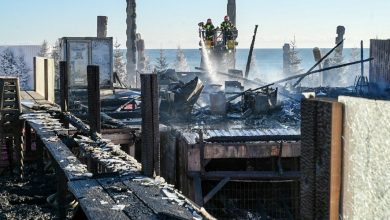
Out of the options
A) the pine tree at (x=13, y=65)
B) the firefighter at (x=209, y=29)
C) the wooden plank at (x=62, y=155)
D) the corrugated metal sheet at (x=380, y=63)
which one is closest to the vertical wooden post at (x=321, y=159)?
the wooden plank at (x=62, y=155)

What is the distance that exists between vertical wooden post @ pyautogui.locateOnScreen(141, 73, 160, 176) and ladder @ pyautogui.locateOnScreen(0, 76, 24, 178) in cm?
581

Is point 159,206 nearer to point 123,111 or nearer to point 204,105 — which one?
point 123,111

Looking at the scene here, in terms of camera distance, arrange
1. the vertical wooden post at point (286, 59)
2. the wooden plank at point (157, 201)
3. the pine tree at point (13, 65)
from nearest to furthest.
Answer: the wooden plank at point (157, 201)
the vertical wooden post at point (286, 59)
the pine tree at point (13, 65)

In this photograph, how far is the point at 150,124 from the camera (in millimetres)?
5910

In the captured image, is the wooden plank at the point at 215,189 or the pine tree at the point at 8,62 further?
the pine tree at the point at 8,62

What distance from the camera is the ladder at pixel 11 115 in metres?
11.0

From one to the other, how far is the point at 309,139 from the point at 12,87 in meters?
10.6

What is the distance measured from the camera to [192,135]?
11445 mm

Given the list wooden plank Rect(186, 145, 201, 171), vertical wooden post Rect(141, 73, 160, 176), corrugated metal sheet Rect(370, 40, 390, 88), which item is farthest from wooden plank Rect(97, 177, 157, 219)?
corrugated metal sheet Rect(370, 40, 390, 88)

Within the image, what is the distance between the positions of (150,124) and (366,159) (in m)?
4.59

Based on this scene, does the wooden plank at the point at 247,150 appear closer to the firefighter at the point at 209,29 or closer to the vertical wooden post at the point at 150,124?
the vertical wooden post at the point at 150,124

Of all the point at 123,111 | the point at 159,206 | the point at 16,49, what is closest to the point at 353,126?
the point at 159,206

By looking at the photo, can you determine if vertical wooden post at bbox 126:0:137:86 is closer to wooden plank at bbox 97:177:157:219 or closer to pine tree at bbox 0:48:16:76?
pine tree at bbox 0:48:16:76

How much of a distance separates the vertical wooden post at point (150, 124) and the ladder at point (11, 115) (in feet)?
19.1
